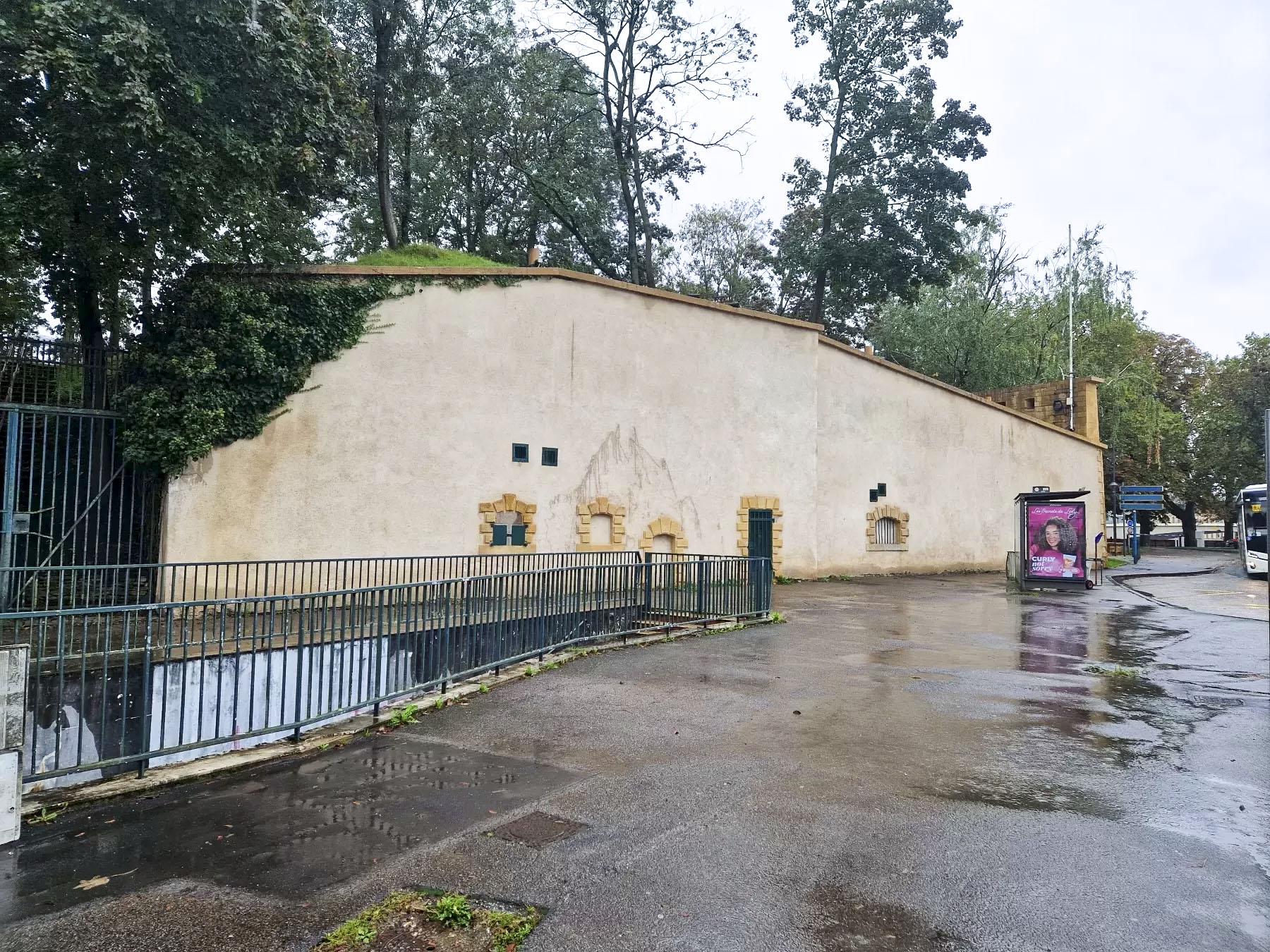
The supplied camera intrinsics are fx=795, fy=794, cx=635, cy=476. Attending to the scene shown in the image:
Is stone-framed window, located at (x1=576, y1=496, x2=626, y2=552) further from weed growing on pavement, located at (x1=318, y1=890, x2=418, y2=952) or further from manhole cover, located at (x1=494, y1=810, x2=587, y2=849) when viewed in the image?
weed growing on pavement, located at (x1=318, y1=890, x2=418, y2=952)

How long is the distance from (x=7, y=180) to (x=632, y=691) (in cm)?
1350

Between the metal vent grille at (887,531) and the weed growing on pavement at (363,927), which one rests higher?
the metal vent grille at (887,531)

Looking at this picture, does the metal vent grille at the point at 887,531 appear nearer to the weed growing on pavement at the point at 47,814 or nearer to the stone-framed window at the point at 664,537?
the stone-framed window at the point at 664,537

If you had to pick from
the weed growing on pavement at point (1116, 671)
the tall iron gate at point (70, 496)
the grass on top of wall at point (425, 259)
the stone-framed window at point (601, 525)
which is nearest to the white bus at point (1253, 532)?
the weed growing on pavement at point (1116, 671)

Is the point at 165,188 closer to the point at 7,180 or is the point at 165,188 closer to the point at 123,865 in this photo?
the point at 7,180

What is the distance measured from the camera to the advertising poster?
64.4 feet

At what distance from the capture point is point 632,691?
27.0 ft

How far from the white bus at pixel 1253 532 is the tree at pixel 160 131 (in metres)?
30.4

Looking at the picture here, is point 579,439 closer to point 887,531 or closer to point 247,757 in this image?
point 887,531

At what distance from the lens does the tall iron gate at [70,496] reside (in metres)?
13.1

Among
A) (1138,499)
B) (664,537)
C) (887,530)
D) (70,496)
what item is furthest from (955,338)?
(70,496)

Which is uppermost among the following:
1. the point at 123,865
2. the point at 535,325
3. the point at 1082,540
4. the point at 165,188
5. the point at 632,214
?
the point at 632,214

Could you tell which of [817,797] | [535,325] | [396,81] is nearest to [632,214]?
[396,81]

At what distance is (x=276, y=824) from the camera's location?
15.0 ft
